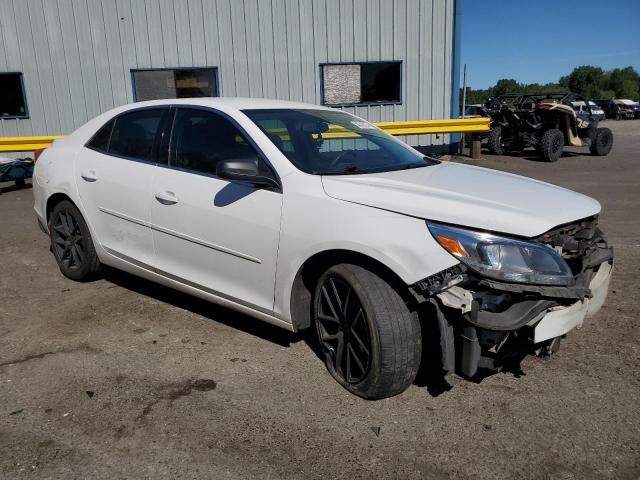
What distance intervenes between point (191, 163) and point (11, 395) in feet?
5.65

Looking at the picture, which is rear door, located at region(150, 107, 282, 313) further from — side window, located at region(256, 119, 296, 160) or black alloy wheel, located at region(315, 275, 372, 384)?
black alloy wheel, located at region(315, 275, 372, 384)

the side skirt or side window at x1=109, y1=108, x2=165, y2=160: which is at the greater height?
side window at x1=109, y1=108, x2=165, y2=160

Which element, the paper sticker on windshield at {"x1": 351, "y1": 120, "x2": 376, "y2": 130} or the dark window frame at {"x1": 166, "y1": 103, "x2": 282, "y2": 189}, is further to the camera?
the paper sticker on windshield at {"x1": 351, "y1": 120, "x2": 376, "y2": 130}

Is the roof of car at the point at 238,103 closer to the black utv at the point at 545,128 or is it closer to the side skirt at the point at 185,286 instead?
the side skirt at the point at 185,286

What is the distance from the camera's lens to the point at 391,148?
411 cm

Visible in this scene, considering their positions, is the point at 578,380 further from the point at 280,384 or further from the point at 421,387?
the point at 280,384

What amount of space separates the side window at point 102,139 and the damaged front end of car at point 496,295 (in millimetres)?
2902

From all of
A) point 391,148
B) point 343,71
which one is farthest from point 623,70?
point 391,148

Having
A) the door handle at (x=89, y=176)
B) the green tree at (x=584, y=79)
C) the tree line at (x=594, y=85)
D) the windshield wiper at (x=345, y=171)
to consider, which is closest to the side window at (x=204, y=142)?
the windshield wiper at (x=345, y=171)

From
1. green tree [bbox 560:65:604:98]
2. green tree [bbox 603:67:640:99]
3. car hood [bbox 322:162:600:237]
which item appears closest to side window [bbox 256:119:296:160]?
car hood [bbox 322:162:600:237]

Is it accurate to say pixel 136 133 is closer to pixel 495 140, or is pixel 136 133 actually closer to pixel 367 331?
pixel 367 331

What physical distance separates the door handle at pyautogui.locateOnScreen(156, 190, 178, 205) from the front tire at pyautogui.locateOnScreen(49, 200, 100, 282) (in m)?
1.11

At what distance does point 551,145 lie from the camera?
13758 millimetres

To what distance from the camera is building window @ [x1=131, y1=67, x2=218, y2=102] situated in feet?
40.8
